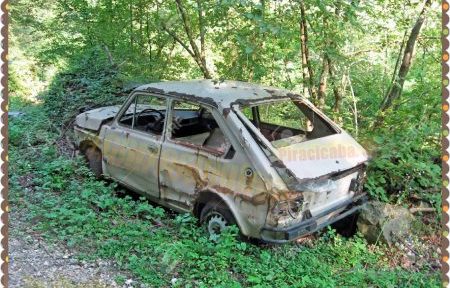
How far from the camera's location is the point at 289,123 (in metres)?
5.69

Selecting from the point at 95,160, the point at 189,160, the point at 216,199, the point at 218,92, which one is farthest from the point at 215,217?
the point at 95,160

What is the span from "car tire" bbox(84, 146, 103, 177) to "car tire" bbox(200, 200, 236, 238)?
6.75ft

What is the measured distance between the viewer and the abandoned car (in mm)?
4070

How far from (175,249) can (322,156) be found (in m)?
1.75

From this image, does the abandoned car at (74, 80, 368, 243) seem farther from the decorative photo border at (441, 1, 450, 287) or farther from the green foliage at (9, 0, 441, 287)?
the decorative photo border at (441, 1, 450, 287)

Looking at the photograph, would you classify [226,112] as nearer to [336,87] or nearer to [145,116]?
[145,116]

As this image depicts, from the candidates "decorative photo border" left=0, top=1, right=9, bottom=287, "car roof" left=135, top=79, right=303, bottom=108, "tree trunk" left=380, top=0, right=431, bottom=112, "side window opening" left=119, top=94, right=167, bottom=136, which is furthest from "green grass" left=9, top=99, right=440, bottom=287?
"tree trunk" left=380, top=0, right=431, bottom=112

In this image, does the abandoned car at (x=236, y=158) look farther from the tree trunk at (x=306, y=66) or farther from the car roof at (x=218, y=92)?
the tree trunk at (x=306, y=66)

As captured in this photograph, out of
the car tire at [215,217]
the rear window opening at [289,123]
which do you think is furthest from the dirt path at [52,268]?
the rear window opening at [289,123]

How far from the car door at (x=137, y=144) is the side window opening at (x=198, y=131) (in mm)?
195

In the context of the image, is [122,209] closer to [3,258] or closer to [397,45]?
[3,258]

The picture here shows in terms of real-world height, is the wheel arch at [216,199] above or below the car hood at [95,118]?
below

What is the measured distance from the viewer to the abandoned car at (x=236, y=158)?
4.07 metres

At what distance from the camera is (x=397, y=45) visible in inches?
302
